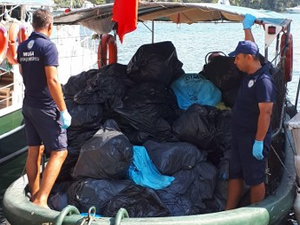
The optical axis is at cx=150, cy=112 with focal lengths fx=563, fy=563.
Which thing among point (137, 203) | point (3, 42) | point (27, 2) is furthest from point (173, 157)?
point (27, 2)

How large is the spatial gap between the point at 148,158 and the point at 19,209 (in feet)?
4.51

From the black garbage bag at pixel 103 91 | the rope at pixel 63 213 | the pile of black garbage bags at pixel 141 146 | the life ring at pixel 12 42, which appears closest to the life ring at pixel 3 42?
the life ring at pixel 12 42

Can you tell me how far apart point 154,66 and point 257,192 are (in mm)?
2410

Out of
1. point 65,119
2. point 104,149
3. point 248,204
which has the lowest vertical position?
point 248,204

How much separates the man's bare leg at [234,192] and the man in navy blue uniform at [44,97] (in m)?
1.57

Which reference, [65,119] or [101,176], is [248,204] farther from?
[65,119]

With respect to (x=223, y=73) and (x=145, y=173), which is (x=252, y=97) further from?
(x=223, y=73)

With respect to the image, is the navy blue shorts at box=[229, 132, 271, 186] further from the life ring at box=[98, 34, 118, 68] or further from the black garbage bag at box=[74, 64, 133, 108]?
the life ring at box=[98, 34, 118, 68]

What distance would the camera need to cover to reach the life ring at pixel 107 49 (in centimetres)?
999

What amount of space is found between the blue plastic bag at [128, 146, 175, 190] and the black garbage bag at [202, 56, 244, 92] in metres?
1.83

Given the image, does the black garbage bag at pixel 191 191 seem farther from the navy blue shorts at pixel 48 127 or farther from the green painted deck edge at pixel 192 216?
the navy blue shorts at pixel 48 127

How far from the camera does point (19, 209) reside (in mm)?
4809

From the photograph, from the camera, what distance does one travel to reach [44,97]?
4.99 m

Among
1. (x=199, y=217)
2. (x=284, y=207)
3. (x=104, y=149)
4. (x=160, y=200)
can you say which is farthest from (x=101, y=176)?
(x=284, y=207)
